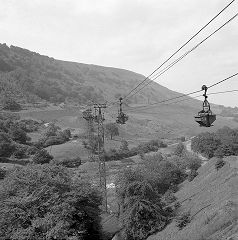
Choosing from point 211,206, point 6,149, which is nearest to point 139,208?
point 211,206

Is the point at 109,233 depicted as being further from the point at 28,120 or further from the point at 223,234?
the point at 28,120

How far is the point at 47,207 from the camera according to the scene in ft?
96.7

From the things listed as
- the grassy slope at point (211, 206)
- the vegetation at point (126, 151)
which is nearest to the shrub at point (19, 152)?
the vegetation at point (126, 151)

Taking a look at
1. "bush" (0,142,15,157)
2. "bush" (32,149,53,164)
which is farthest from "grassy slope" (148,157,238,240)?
"bush" (0,142,15,157)

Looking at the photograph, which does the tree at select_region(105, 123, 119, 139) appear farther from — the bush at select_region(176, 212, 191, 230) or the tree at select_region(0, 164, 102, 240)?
the bush at select_region(176, 212, 191, 230)

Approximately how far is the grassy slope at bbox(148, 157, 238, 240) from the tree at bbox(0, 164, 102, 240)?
6.34 metres

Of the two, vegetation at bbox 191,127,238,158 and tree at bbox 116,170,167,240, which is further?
vegetation at bbox 191,127,238,158

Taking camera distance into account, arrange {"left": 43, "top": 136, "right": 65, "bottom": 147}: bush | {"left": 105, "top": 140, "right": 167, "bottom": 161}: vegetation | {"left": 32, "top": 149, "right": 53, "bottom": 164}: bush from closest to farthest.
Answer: {"left": 32, "top": 149, "right": 53, "bottom": 164}: bush, {"left": 105, "top": 140, "right": 167, "bottom": 161}: vegetation, {"left": 43, "top": 136, "right": 65, "bottom": 147}: bush

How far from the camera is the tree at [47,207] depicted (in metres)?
26.9

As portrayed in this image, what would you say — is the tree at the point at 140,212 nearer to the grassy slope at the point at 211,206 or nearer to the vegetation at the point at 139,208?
the vegetation at the point at 139,208

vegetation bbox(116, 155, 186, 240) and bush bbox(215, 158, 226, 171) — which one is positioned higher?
bush bbox(215, 158, 226, 171)

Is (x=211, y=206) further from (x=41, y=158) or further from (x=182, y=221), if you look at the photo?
(x=41, y=158)

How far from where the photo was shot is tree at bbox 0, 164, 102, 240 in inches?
1059

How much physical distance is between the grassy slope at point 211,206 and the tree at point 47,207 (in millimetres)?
6341
